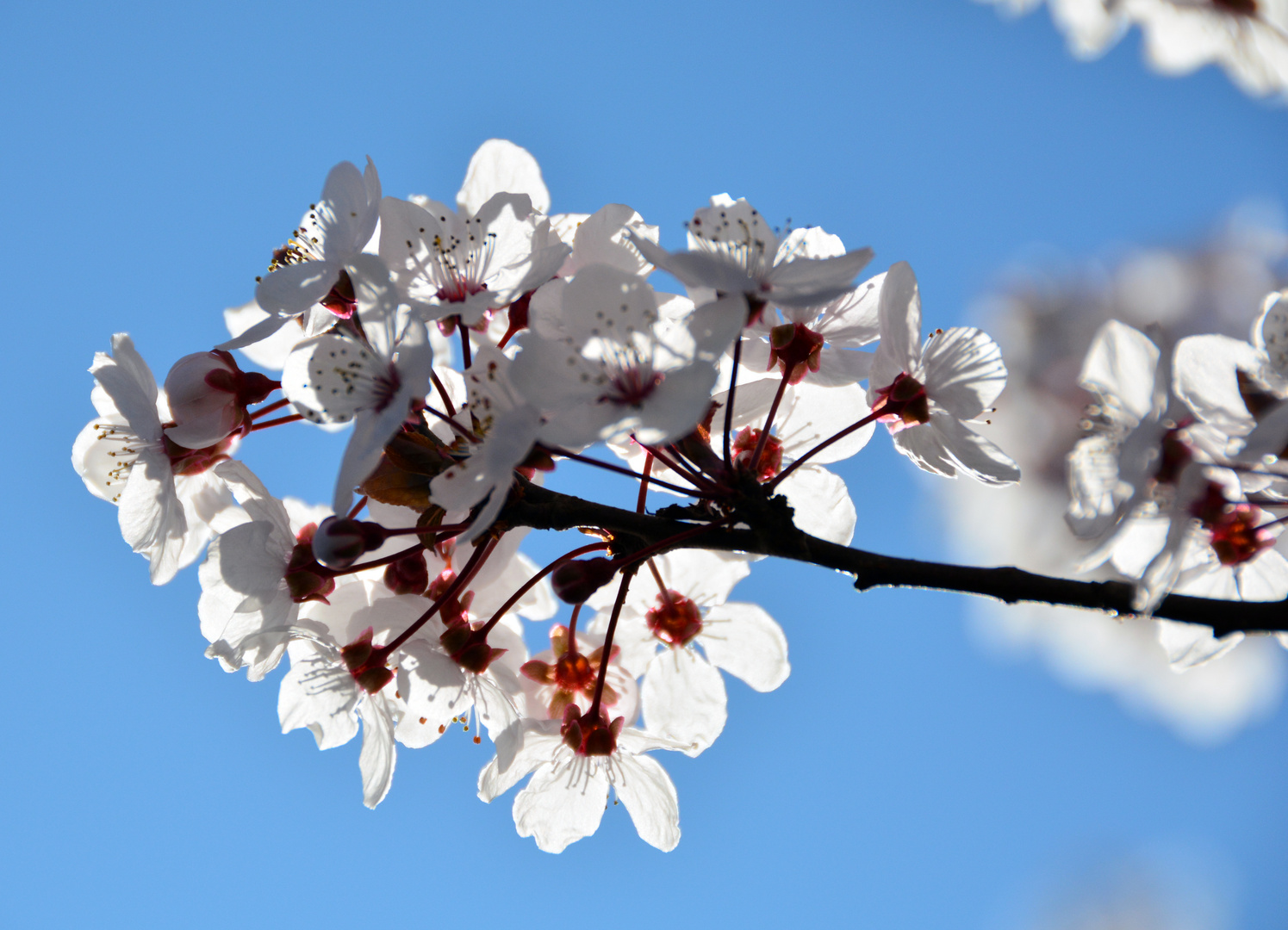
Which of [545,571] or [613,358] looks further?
[545,571]

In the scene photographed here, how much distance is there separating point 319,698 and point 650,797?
0.74 m

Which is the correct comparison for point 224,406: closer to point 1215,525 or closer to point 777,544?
point 777,544

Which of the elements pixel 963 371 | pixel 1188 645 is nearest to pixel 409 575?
pixel 963 371

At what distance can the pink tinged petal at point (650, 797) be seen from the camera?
6.05 ft

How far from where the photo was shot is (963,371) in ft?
5.49

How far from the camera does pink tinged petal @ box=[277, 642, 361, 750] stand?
170 cm

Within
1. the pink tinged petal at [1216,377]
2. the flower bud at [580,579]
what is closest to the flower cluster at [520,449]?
the flower bud at [580,579]

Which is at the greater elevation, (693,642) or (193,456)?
(193,456)

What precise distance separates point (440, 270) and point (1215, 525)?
1562 millimetres

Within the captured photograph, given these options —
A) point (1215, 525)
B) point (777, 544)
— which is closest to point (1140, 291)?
point (1215, 525)

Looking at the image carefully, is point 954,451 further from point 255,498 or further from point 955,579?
point 255,498

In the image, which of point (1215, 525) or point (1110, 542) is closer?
point (1110, 542)

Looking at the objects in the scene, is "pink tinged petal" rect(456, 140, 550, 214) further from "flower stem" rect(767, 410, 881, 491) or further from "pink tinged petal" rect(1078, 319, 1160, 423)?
"pink tinged petal" rect(1078, 319, 1160, 423)

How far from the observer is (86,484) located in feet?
6.61
